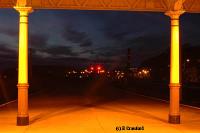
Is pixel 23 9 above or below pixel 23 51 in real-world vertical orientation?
above

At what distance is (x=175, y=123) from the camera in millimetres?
17297

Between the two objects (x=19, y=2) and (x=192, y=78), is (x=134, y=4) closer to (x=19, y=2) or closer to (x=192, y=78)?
(x=19, y=2)

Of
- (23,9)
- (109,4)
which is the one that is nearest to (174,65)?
(109,4)

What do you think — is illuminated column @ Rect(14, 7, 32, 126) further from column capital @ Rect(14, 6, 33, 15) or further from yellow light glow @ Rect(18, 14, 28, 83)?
column capital @ Rect(14, 6, 33, 15)

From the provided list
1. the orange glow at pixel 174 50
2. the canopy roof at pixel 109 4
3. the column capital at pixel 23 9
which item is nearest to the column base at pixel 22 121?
the column capital at pixel 23 9

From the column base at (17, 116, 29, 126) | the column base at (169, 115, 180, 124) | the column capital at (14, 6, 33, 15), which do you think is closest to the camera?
the column base at (17, 116, 29, 126)

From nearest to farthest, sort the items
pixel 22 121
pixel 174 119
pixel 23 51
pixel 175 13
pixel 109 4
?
pixel 22 121 → pixel 23 51 → pixel 174 119 → pixel 175 13 → pixel 109 4

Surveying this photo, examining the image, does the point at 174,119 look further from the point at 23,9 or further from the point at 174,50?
the point at 23,9

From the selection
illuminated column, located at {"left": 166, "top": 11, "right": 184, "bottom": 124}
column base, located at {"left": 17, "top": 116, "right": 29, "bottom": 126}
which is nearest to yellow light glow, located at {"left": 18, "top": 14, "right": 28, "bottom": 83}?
column base, located at {"left": 17, "top": 116, "right": 29, "bottom": 126}

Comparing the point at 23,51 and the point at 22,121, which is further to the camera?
the point at 23,51

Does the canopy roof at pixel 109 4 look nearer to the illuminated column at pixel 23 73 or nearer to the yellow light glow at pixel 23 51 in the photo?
the yellow light glow at pixel 23 51

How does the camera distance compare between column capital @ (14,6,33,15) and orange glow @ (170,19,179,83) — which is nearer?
column capital @ (14,6,33,15)

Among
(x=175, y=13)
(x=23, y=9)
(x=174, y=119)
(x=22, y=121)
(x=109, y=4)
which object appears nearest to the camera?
(x=22, y=121)

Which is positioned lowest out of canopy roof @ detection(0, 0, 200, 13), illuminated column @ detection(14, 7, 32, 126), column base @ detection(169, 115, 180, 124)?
column base @ detection(169, 115, 180, 124)
